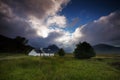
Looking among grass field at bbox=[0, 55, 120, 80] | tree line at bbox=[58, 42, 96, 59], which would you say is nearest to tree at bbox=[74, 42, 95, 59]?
tree line at bbox=[58, 42, 96, 59]

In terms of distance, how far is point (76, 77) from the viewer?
65.2 feet

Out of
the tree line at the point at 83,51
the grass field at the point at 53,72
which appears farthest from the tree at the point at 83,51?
the grass field at the point at 53,72

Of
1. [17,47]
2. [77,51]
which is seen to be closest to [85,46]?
[77,51]

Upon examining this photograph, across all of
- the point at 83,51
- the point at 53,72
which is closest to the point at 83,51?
the point at 83,51

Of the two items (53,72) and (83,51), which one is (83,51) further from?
(53,72)

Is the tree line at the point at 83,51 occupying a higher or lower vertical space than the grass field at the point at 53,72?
higher

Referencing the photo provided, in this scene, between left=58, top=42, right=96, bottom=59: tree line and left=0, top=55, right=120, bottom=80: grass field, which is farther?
left=58, top=42, right=96, bottom=59: tree line

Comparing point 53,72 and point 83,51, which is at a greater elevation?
point 83,51

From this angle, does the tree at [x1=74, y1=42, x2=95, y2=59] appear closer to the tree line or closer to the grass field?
the tree line

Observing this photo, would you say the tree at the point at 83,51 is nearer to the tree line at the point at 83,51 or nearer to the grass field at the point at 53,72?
the tree line at the point at 83,51

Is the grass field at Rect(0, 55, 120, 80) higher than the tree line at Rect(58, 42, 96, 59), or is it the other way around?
the tree line at Rect(58, 42, 96, 59)

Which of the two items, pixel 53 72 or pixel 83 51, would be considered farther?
pixel 83 51

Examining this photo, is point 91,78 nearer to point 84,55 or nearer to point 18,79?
point 18,79

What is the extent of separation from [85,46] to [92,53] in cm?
412
